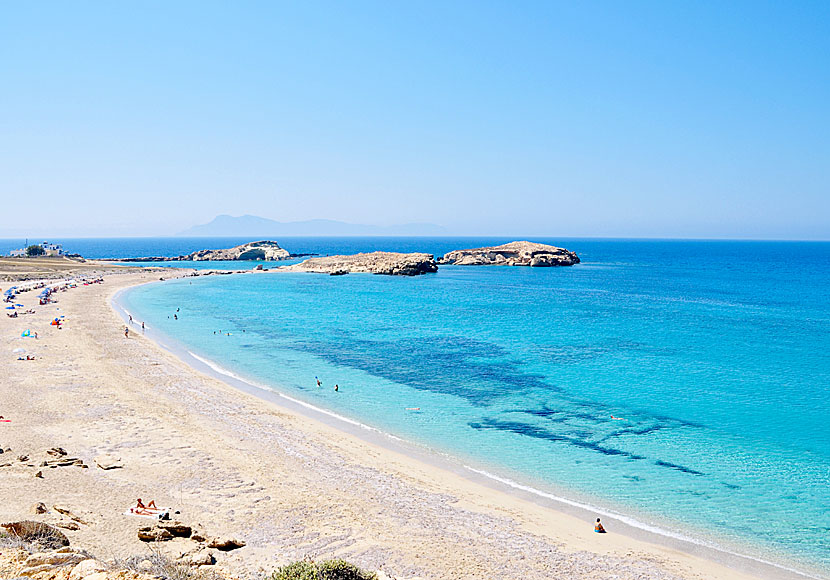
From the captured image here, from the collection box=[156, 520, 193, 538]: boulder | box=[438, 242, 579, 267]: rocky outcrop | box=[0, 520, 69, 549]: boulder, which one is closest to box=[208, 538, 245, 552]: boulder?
box=[156, 520, 193, 538]: boulder

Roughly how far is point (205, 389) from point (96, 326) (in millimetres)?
26956

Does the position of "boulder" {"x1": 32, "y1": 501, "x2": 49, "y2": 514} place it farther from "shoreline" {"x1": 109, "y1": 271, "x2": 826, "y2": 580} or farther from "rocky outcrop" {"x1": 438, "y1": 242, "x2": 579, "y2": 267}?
"rocky outcrop" {"x1": 438, "y1": 242, "x2": 579, "y2": 267}

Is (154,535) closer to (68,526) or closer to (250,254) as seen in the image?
(68,526)

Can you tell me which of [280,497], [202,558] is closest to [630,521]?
[280,497]

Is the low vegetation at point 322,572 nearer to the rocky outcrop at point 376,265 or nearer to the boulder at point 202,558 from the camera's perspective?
the boulder at point 202,558

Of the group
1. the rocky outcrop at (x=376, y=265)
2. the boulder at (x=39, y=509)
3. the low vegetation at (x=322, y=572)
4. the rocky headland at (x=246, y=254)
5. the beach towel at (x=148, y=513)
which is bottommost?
the beach towel at (x=148, y=513)

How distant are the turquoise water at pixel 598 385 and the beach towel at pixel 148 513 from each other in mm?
10676

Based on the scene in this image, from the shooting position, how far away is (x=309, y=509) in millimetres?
16047

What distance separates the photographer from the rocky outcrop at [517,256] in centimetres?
13788

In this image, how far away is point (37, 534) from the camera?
1180 cm

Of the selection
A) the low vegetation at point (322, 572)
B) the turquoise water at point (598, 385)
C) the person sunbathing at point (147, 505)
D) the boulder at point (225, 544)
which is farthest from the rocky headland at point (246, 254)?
the low vegetation at point (322, 572)

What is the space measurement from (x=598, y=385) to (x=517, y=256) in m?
115

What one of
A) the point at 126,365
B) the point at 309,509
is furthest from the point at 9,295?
the point at 309,509

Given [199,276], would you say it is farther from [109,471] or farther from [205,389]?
[109,471]
